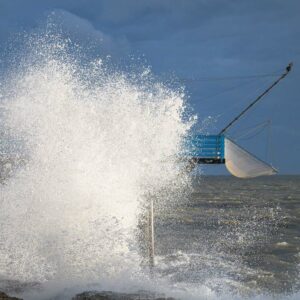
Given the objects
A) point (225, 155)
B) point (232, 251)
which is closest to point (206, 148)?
point (225, 155)

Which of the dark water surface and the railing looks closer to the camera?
the dark water surface

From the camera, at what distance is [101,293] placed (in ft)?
34.0

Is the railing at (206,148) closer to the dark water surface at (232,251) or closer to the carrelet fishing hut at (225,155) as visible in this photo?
the carrelet fishing hut at (225,155)

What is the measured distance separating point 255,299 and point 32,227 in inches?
268

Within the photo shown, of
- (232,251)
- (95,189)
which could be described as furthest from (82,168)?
(232,251)

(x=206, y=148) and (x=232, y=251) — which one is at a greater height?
(x=206, y=148)

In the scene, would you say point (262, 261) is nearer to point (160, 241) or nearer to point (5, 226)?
point (160, 241)

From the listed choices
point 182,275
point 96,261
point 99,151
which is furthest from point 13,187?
point 182,275

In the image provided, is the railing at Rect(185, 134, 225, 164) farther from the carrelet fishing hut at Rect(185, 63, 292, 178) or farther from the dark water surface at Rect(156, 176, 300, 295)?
the dark water surface at Rect(156, 176, 300, 295)

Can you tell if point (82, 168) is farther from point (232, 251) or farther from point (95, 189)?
point (232, 251)

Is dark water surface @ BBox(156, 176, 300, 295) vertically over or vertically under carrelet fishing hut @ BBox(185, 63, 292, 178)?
under

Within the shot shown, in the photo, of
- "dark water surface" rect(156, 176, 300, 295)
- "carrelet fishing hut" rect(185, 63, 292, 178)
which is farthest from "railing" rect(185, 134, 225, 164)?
"dark water surface" rect(156, 176, 300, 295)

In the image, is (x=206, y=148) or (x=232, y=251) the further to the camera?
(x=232, y=251)

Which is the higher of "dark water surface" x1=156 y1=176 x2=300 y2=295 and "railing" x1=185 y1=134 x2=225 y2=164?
"railing" x1=185 y1=134 x2=225 y2=164
